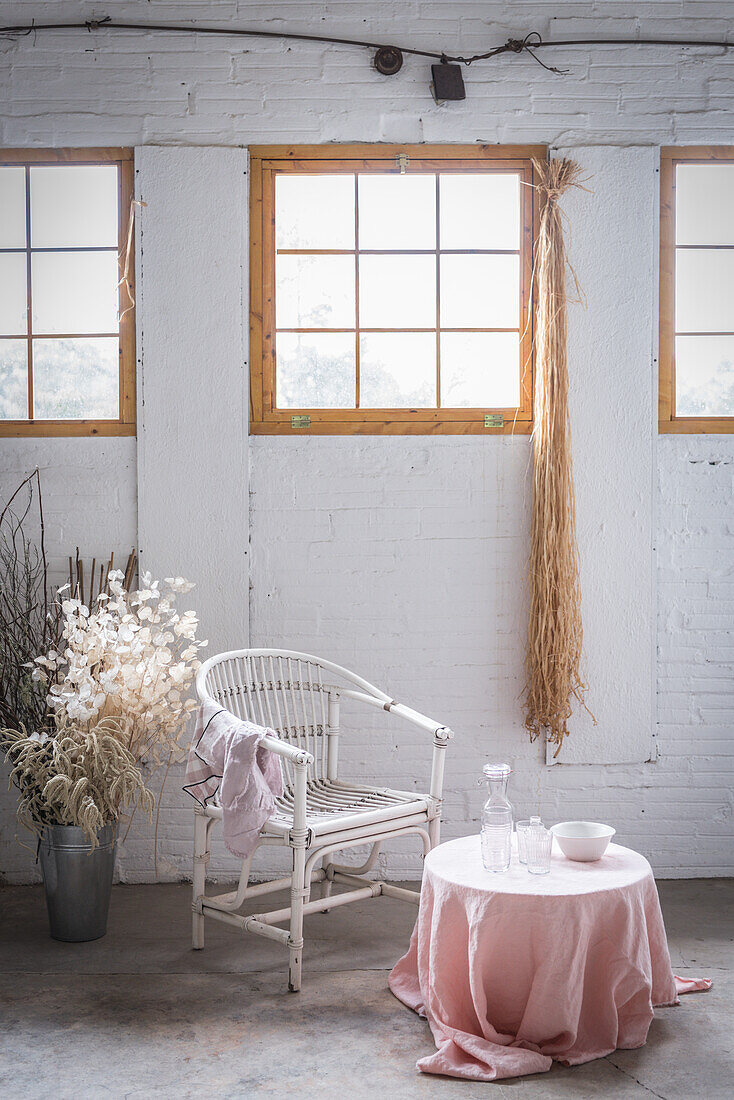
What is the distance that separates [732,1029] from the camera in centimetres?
251

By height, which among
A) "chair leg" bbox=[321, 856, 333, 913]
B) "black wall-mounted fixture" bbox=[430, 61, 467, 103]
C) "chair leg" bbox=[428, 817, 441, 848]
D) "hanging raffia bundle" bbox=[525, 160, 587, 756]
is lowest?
"chair leg" bbox=[321, 856, 333, 913]

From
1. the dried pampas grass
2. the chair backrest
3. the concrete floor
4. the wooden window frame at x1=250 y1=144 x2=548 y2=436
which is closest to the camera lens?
the concrete floor

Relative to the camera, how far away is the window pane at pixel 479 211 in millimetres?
3742

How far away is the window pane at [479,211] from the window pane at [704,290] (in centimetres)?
65

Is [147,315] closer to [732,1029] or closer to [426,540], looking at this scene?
[426,540]

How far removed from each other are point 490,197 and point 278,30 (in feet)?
3.24

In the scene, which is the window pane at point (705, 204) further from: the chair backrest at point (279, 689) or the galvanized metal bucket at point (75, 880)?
the galvanized metal bucket at point (75, 880)

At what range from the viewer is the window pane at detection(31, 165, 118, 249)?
3.74 m

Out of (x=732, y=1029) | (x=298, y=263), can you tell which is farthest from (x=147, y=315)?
(x=732, y=1029)

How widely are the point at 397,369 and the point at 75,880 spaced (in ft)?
6.90

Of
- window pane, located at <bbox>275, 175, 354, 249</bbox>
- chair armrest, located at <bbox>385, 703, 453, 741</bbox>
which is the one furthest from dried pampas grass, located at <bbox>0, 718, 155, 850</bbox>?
window pane, located at <bbox>275, 175, 354, 249</bbox>

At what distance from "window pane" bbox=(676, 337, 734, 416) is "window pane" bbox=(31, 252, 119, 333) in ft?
7.09

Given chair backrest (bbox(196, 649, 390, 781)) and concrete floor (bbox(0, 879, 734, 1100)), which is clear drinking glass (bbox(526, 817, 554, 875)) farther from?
chair backrest (bbox(196, 649, 390, 781))

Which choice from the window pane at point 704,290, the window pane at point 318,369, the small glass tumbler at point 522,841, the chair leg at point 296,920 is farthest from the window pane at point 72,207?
the small glass tumbler at point 522,841
